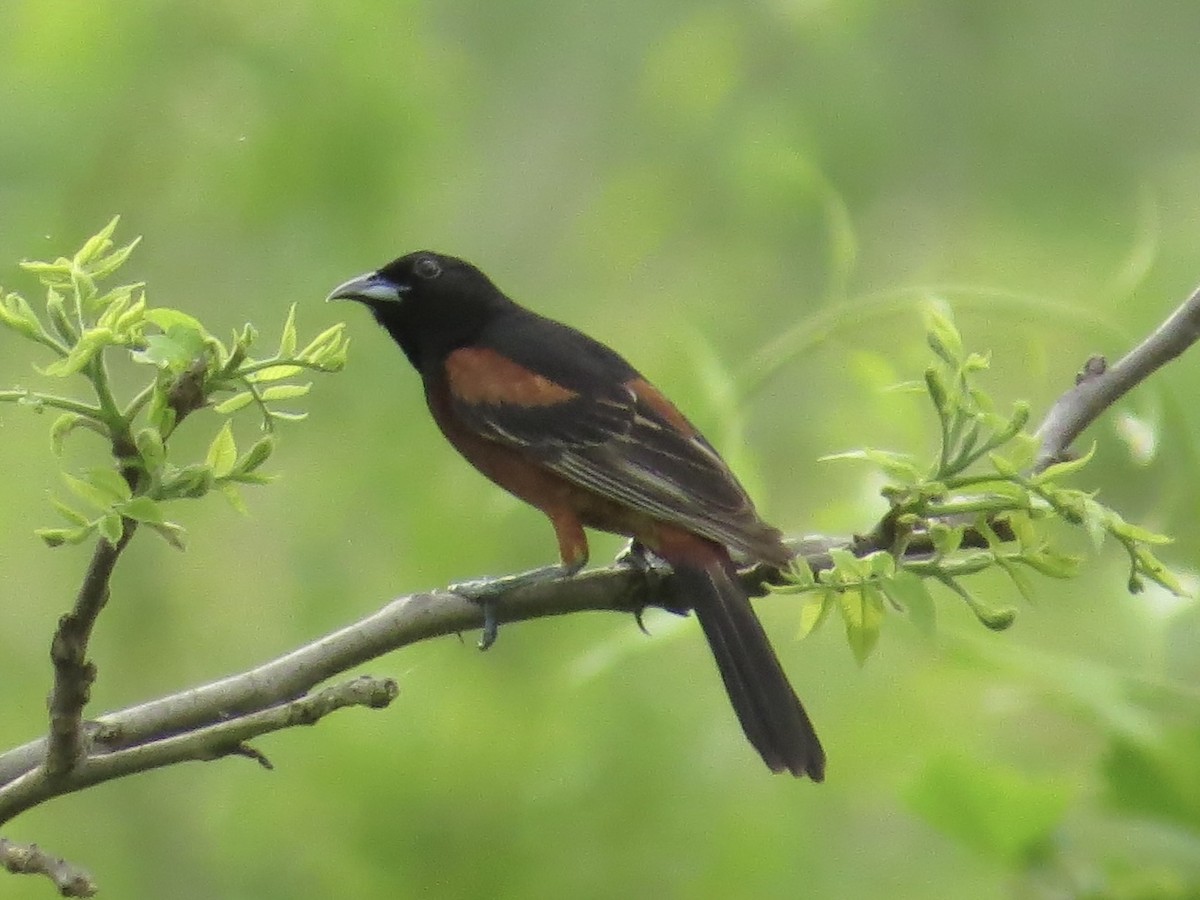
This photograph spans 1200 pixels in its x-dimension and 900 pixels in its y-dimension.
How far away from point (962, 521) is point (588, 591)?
575mm

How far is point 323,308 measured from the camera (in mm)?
4566

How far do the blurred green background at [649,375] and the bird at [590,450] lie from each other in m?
0.14

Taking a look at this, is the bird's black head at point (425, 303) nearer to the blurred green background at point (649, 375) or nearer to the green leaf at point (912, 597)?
the blurred green background at point (649, 375)

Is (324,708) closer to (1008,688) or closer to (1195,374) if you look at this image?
(1008,688)

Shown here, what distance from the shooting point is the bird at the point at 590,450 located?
2740mm

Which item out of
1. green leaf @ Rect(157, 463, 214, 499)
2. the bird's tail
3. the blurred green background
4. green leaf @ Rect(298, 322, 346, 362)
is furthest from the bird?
green leaf @ Rect(157, 463, 214, 499)

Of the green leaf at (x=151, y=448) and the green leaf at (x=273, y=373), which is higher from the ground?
the green leaf at (x=273, y=373)

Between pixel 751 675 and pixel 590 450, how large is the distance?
66 centimetres

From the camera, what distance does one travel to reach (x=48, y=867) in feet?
5.48

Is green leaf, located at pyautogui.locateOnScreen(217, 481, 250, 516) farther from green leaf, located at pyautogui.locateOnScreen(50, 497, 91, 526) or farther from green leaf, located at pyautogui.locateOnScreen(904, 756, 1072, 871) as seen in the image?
green leaf, located at pyautogui.locateOnScreen(904, 756, 1072, 871)

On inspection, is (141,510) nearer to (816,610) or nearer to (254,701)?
(254,701)

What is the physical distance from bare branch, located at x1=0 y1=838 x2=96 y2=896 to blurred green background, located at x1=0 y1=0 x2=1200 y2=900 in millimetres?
1213

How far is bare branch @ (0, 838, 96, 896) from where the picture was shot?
1.63 metres

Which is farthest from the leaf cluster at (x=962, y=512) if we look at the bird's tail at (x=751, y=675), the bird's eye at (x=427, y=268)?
the bird's eye at (x=427, y=268)
